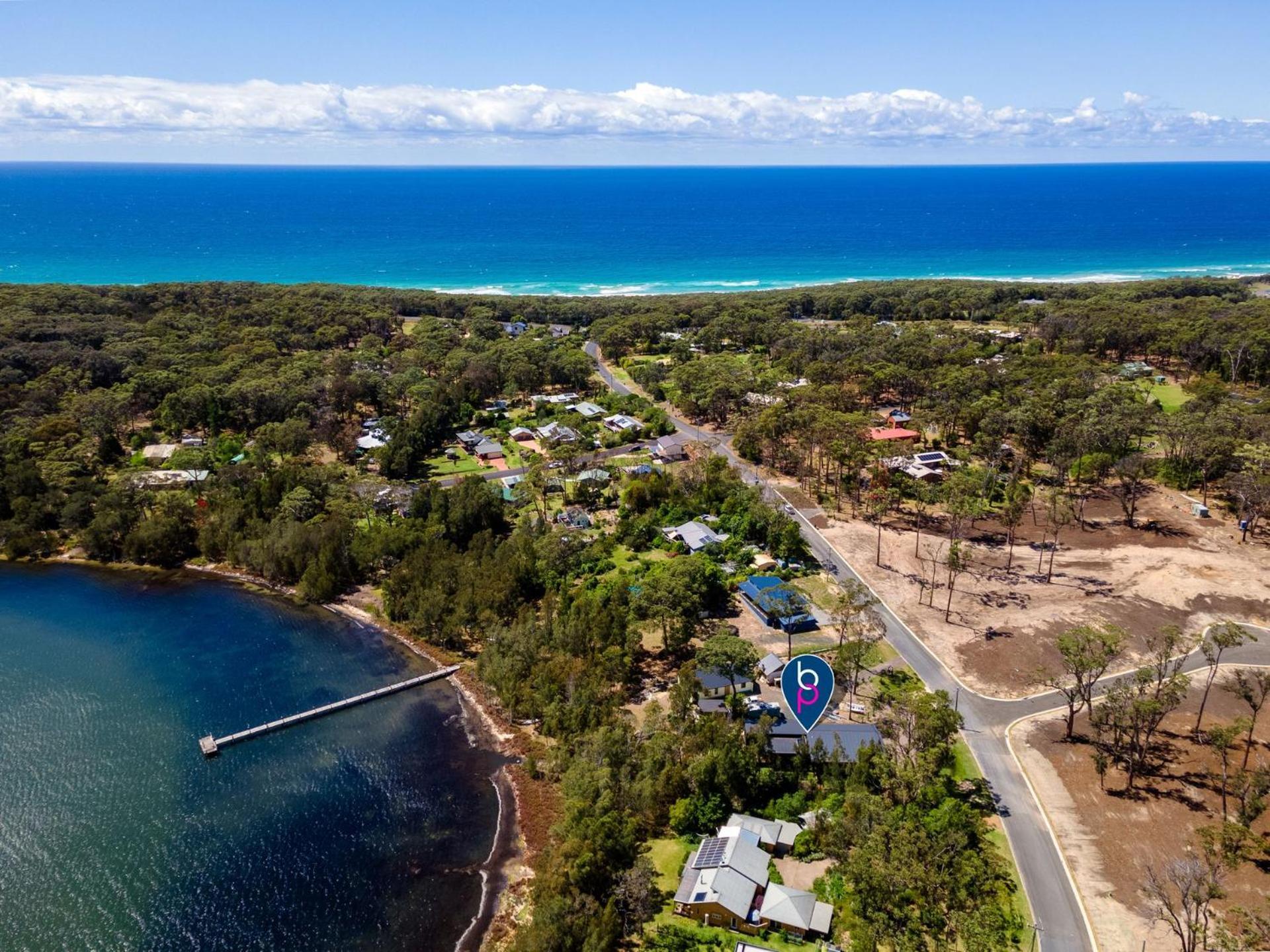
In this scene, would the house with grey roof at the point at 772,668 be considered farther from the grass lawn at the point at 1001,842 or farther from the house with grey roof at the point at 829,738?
the grass lawn at the point at 1001,842

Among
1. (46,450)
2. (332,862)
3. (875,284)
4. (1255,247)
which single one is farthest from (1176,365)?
(1255,247)

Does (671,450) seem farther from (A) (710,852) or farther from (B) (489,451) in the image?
(A) (710,852)

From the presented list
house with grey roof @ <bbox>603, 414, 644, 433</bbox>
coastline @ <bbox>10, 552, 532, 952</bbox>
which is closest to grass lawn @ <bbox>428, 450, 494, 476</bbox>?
Result: house with grey roof @ <bbox>603, 414, 644, 433</bbox>

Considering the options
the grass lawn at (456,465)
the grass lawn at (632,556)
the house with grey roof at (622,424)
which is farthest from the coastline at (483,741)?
the house with grey roof at (622,424)

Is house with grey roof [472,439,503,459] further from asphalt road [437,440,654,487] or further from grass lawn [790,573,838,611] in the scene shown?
grass lawn [790,573,838,611]

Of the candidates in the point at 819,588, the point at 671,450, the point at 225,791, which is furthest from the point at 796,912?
the point at 671,450
